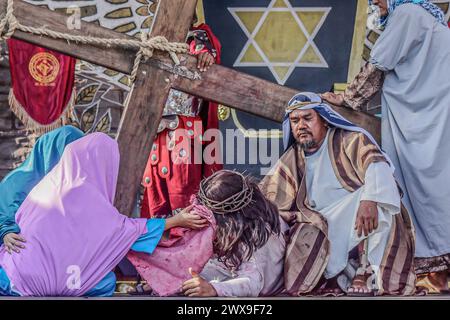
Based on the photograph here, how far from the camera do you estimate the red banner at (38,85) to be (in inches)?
249

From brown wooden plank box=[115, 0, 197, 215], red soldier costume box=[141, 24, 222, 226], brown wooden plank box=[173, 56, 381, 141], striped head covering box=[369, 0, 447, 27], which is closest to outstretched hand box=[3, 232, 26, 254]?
brown wooden plank box=[115, 0, 197, 215]

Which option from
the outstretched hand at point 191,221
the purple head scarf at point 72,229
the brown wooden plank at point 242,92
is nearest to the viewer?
the purple head scarf at point 72,229

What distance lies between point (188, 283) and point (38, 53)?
1.62 m

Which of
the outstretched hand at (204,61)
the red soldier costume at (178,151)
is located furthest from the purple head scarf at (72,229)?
the outstretched hand at (204,61)

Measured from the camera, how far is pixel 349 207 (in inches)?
244

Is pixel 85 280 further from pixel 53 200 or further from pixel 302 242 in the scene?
pixel 302 242

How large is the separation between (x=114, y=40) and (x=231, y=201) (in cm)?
116

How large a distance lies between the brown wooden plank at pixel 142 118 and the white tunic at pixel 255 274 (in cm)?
64

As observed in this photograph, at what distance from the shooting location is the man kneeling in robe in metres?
6.13

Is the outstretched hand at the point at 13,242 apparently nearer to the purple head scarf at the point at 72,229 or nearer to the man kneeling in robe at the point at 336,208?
the purple head scarf at the point at 72,229

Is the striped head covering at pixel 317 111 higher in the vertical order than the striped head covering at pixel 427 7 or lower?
lower

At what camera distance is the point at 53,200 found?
20.1 ft

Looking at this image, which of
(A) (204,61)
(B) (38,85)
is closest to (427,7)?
(A) (204,61)

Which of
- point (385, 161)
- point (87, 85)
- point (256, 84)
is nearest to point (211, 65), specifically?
point (256, 84)
